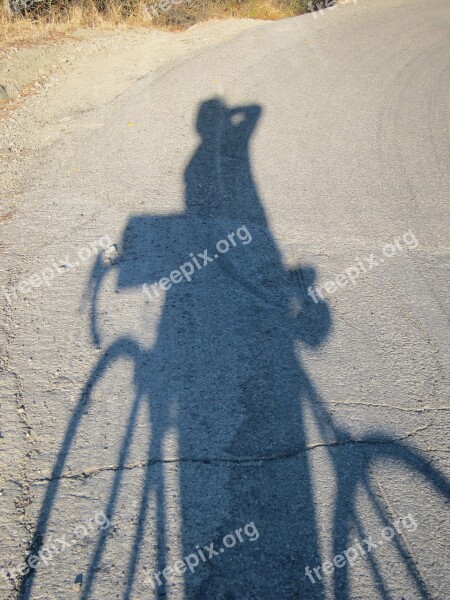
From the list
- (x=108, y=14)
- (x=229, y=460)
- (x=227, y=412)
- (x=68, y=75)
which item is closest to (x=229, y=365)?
(x=227, y=412)

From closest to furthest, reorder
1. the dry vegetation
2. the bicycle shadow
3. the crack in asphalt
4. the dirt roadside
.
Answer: the bicycle shadow < the crack in asphalt < the dirt roadside < the dry vegetation

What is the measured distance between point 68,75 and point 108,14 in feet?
11.3

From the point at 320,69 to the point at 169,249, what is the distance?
600 cm

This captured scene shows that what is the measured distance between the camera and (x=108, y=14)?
11.7 metres

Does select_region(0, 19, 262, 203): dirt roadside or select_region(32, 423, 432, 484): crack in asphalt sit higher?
select_region(0, 19, 262, 203): dirt roadside

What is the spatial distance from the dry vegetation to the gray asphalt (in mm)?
4707

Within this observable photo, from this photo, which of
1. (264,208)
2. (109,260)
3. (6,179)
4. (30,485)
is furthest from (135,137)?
(30,485)

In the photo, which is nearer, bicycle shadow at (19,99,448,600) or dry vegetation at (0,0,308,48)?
bicycle shadow at (19,99,448,600)

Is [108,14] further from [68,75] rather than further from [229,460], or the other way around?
[229,460]

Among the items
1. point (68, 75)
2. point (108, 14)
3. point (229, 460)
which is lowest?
point (229, 460)

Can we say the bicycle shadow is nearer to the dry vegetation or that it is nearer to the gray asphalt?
the gray asphalt

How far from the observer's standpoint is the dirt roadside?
23.0 feet

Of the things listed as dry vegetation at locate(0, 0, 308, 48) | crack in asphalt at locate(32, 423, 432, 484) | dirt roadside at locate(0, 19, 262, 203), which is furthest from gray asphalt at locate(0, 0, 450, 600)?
→ dry vegetation at locate(0, 0, 308, 48)

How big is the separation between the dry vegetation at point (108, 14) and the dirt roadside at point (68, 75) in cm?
42
